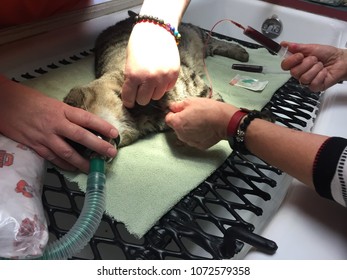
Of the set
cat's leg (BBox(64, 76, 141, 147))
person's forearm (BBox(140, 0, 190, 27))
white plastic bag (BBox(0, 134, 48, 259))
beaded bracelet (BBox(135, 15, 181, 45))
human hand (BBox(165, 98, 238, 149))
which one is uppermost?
person's forearm (BBox(140, 0, 190, 27))

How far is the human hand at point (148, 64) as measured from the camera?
0.95 meters

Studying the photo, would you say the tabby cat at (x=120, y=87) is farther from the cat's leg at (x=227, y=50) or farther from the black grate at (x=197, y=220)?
the black grate at (x=197, y=220)

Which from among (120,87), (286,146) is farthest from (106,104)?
(286,146)

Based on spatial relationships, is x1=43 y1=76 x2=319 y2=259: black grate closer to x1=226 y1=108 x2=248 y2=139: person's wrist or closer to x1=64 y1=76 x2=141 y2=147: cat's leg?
x1=226 y1=108 x2=248 y2=139: person's wrist

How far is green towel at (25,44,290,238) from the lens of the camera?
32.0 inches

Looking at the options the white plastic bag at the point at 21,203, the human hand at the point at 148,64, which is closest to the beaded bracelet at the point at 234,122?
the human hand at the point at 148,64

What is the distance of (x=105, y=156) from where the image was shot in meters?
0.88

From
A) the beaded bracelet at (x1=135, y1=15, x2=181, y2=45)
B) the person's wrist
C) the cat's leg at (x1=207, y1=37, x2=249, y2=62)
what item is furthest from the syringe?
the person's wrist

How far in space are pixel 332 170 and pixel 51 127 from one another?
24.6 inches

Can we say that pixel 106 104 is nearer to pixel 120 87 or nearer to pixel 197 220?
pixel 120 87

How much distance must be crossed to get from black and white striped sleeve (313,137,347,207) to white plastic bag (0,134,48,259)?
0.56 meters

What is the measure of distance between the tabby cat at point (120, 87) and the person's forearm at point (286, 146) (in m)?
0.34

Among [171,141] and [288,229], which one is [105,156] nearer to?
[171,141]

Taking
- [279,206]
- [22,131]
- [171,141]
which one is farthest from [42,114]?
[279,206]
